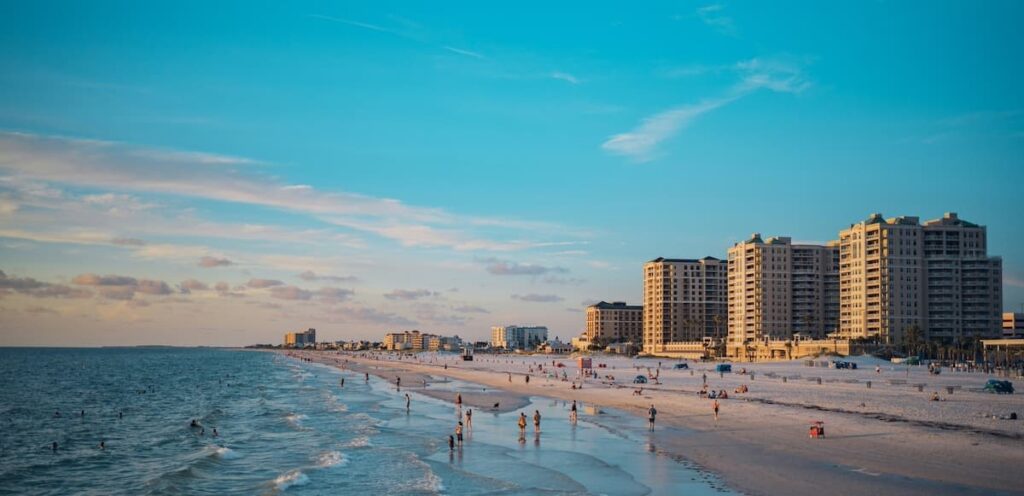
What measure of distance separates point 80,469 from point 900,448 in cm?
4011

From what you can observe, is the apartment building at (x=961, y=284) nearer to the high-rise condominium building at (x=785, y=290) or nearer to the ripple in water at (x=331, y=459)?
the high-rise condominium building at (x=785, y=290)

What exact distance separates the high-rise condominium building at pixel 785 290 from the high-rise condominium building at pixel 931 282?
27.4m

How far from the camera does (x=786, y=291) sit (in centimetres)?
18675

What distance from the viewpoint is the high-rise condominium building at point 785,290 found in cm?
18588

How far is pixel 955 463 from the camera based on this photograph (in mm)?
33156

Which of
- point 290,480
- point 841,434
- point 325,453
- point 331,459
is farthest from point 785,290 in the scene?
point 290,480

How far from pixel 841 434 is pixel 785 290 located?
5945 inches

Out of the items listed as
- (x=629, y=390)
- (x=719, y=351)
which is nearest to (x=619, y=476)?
(x=629, y=390)

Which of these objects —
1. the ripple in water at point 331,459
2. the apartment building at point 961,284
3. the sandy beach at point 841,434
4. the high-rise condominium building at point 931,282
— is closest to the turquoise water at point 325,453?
the ripple in water at point 331,459

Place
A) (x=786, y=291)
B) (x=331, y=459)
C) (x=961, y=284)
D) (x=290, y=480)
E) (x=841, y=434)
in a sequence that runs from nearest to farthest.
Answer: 1. (x=290, y=480)
2. (x=331, y=459)
3. (x=841, y=434)
4. (x=961, y=284)
5. (x=786, y=291)

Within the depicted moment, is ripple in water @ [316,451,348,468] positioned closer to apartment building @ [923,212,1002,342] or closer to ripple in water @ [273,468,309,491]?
ripple in water @ [273,468,309,491]

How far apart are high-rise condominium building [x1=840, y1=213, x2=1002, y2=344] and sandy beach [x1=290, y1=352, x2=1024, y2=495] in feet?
246

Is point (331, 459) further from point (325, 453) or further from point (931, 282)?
point (931, 282)

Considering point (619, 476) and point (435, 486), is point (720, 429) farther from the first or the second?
point (435, 486)
